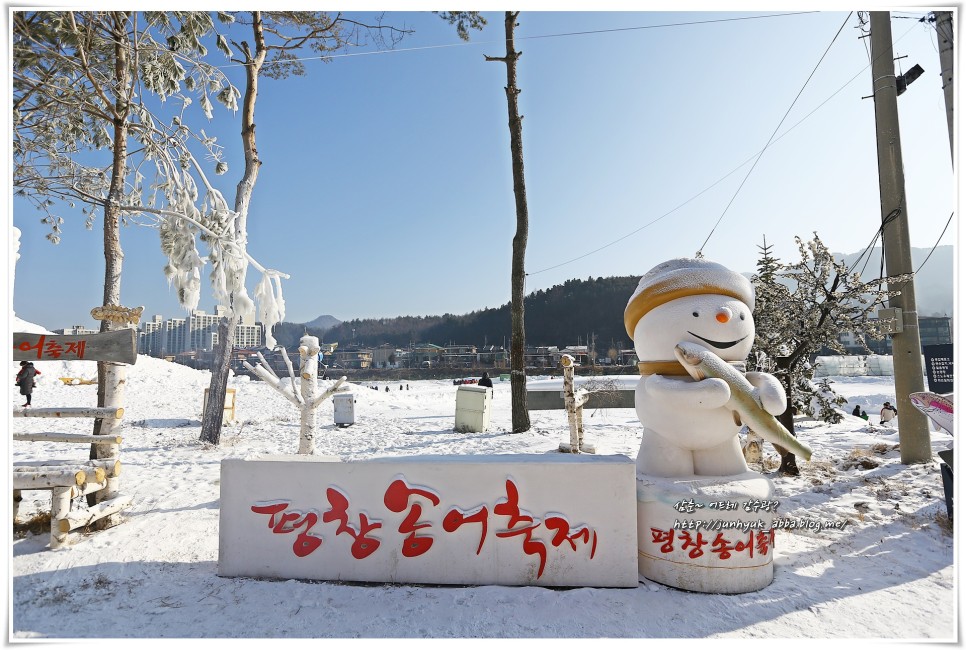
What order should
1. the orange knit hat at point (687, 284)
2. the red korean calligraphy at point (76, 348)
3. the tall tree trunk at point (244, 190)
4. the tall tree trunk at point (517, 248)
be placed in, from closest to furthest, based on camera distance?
the orange knit hat at point (687, 284)
the red korean calligraphy at point (76, 348)
the tall tree trunk at point (244, 190)
the tall tree trunk at point (517, 248)

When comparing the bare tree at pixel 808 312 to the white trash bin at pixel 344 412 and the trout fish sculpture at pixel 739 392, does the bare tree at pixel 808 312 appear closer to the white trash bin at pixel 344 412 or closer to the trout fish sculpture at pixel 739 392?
the trout fish sculpture at pixel 739 392

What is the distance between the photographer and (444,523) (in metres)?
3.45

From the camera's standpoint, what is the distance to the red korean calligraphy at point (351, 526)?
3463 mm

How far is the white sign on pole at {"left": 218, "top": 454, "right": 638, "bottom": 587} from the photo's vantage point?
3.41 metres

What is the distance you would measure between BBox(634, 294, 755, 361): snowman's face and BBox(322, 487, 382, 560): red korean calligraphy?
8.25 ft

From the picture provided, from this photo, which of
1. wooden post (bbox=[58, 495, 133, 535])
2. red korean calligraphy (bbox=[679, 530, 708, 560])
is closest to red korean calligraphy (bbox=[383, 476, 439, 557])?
red korean calligraphy (bbox=[679, 530, 708, 560])

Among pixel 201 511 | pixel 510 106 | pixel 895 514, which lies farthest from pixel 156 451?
pixel 895 514

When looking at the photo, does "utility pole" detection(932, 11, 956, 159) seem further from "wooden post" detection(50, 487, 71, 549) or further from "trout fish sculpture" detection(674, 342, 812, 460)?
"wooden post" detection(50, 487, 71, 549)

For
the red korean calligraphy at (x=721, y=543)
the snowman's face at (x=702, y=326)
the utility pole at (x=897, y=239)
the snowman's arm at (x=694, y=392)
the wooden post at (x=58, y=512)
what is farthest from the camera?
the utility pole at (x=897, y=239)

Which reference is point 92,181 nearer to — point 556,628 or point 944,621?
point 556,628

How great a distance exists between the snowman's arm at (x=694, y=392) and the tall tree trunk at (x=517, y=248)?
6.60 meters

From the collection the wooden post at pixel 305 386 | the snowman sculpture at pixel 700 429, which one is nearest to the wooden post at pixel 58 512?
the wooden post at pixel 305 386

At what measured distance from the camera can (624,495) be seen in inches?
136

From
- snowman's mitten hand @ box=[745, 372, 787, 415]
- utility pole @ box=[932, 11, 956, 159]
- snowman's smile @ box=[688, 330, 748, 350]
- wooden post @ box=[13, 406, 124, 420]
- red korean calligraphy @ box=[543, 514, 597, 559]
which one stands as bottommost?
red korean calligraphy @ box=[543, 514, 597, 559]
